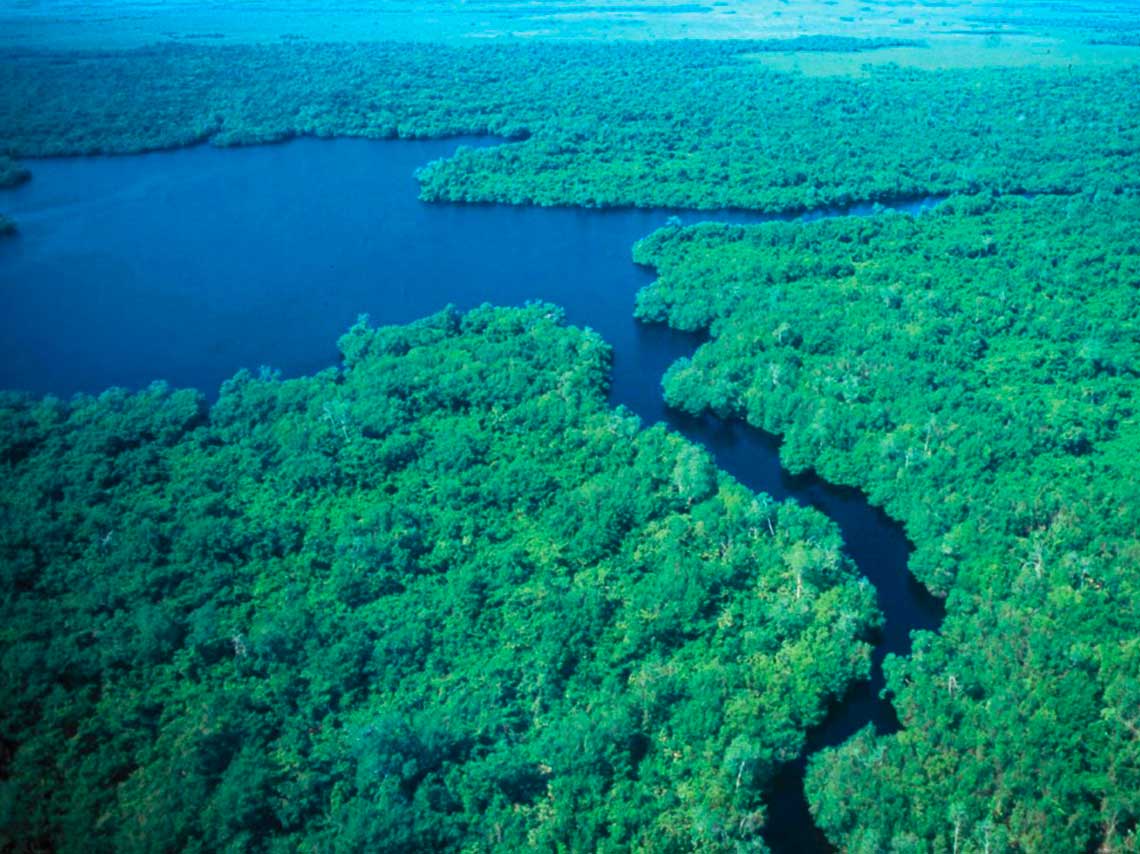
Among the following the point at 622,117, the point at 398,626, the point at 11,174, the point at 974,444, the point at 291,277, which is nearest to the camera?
the point at 398,626

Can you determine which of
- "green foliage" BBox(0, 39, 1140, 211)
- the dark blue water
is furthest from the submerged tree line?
"green foliage" BBox(0, 39, 1140, 211)

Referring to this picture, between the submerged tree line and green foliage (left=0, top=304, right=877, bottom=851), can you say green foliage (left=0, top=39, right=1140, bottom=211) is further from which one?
green foliage (left=0, top=304, right=877, bottom=851)

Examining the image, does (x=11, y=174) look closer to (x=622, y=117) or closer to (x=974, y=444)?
(x=622, y=117)

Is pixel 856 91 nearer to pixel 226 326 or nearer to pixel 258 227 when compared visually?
pixel 258 227

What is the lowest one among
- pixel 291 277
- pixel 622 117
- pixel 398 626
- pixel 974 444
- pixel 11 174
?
pixel 291 277

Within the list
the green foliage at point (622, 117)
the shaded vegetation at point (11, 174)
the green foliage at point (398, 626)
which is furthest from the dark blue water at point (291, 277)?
the green foliage at point (622, 117)

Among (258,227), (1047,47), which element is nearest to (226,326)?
(258,227)

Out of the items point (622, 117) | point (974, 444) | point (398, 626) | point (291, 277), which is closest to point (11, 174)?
point (291, 277)
